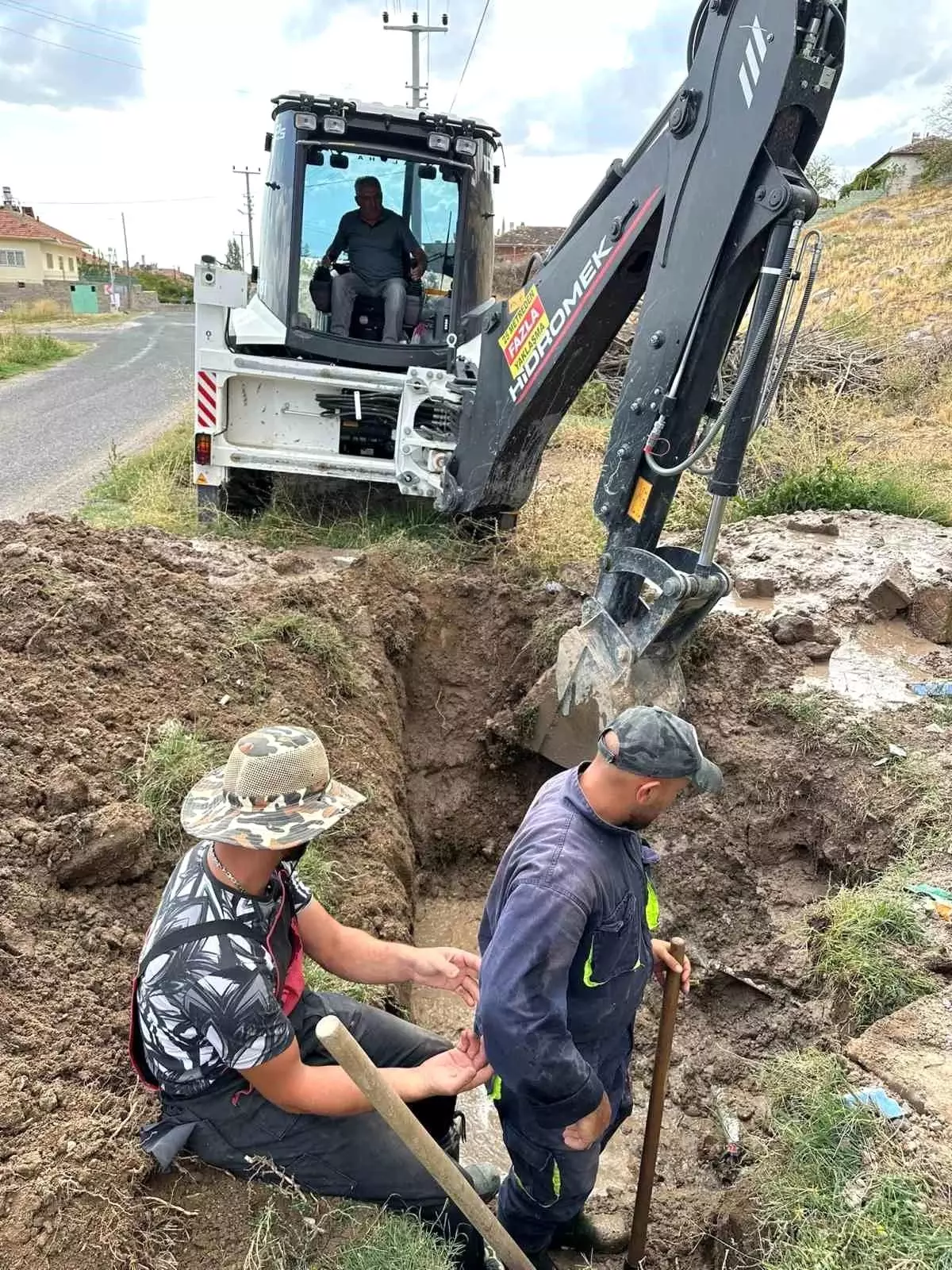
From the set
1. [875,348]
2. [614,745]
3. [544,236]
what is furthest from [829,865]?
[544,236]

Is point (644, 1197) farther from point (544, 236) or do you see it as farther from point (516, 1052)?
point (544, 236)

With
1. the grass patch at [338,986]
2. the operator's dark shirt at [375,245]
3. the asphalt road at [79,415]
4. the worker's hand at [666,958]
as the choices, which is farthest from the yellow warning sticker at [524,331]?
the asphalt road at [79,415]

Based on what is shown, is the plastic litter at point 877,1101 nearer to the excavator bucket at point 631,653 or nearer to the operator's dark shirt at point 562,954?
the operator's dark shirt at point 562,954

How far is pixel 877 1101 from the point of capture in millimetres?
2486

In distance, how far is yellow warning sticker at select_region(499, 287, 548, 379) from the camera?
Answer: 4.33 meters

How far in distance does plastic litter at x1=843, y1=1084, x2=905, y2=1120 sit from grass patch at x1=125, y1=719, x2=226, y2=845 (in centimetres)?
239

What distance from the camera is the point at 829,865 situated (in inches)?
164

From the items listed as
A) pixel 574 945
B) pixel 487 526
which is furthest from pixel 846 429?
pixel 574 945

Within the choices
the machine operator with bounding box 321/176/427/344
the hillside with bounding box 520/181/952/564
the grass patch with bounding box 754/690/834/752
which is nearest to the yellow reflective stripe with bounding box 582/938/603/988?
the grass patch with bounding box 754/690/834/752

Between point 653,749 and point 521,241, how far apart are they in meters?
30.7

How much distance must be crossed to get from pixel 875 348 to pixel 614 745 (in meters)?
13.8

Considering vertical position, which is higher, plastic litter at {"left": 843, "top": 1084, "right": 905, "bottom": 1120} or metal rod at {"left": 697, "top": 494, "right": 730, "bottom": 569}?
A: metal rod at {"left": 697, "top": 494, "right": 730, "bottom": 569}

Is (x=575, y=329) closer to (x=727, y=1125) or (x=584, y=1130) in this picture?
(x=584, y=1130)

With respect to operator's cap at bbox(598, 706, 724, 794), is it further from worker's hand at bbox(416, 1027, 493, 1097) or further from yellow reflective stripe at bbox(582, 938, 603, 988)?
worker's hand at bbox(416, 1027, 493, 1097)
